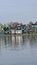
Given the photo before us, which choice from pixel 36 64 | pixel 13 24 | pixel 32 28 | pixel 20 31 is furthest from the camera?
pixel 13 24

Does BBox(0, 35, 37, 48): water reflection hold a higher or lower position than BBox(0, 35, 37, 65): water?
lower

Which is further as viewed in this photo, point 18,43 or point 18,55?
point 18,43

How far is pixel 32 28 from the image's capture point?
262 ft

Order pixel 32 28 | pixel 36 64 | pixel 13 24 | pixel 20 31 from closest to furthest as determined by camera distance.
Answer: pixel 36 64
pixel 20 31
pixel 32 28
pixel 13 24

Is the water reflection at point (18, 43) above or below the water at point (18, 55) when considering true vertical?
below

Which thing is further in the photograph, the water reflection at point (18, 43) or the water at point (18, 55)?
the water reflection at point (18, 43)

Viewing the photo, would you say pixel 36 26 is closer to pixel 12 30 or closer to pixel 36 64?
pixel 12 30

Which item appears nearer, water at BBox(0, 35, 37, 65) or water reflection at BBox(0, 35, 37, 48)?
water at BBox(0, 35, 37, 65)

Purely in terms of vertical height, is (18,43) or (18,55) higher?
(18,55)

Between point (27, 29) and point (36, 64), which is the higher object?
point (36, 64)

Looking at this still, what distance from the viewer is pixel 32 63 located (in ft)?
33.3

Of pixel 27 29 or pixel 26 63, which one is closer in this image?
pixel 26 63

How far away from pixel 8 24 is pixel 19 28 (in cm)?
660

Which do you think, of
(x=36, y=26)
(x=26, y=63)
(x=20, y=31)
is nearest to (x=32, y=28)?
(x=36, y=26)
